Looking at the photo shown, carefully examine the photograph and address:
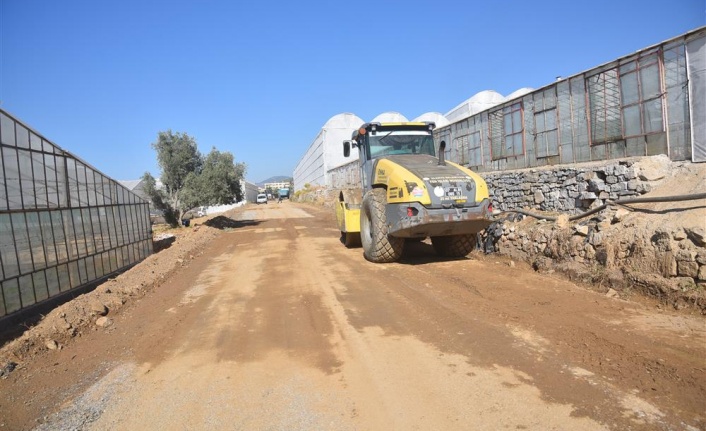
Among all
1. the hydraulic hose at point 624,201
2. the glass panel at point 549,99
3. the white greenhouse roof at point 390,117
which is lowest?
the hydraulic hose at point 624,201

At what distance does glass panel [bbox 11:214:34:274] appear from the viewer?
7.71 m

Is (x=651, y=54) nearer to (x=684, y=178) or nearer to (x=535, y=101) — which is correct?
(x=684, y=178)

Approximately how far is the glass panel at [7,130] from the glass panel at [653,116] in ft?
41.8

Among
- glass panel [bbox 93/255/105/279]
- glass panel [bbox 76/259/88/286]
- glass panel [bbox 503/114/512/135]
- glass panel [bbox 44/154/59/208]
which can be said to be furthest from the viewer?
glass panel [bbox 503/114/512/135]

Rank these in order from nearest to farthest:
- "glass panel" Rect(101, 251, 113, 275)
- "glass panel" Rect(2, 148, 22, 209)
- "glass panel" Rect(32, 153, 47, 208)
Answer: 1. "glass panel" Rect(2, 148, 22, 209)
2. "glass panel" Rect(32, 153, 47, 208)
3. "glass panel" Rect(101, 251, 113, 275)

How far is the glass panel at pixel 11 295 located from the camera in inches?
282

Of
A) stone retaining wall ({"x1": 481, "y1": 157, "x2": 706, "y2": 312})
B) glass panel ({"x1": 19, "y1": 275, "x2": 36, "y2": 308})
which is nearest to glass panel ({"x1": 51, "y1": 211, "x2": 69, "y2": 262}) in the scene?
glass panel ({"x1": 19, "y1": 275, "x2": 36, "y2": 308})

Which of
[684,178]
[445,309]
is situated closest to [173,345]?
[445,309]

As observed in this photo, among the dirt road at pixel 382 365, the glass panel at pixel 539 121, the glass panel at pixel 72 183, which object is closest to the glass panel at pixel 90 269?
the glass panel at pixel 72 183

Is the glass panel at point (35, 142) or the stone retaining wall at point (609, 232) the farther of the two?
the glass panel at point (35, 142)

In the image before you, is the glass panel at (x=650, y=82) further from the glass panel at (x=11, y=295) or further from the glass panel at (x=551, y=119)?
the glass panel at (x=11, y=295)

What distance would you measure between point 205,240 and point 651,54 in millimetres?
15802

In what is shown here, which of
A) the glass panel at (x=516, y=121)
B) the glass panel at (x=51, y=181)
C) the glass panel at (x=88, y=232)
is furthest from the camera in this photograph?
the glass panel at (x=516, y=121)

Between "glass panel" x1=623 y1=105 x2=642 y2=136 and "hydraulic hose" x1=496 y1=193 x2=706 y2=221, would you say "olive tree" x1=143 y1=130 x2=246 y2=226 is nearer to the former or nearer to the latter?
"hydraulic hose" x1=496 y1=193 x2=706 y2=221
